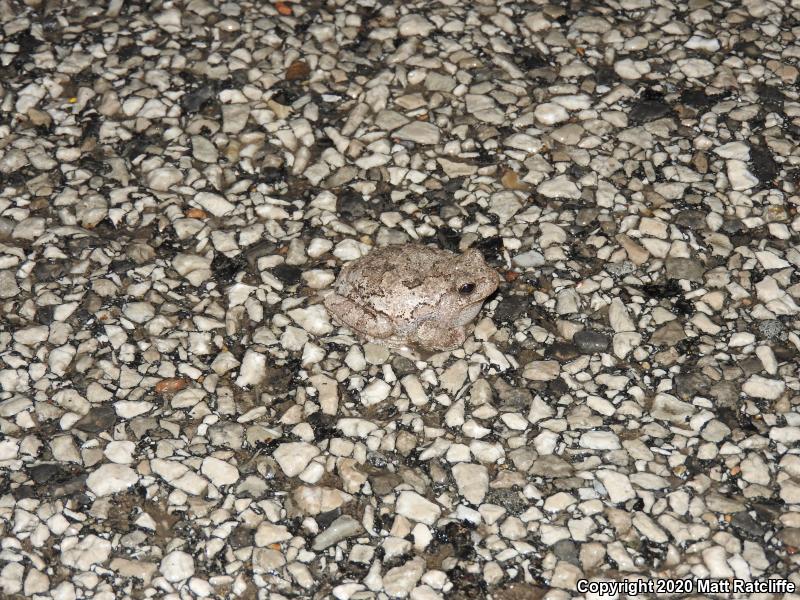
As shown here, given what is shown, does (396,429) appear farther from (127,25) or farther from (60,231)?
(127,25)

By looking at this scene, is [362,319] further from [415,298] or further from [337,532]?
[337,532]

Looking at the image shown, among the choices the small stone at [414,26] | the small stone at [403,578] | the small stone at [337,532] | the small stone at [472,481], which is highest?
the small stone at [414,26]

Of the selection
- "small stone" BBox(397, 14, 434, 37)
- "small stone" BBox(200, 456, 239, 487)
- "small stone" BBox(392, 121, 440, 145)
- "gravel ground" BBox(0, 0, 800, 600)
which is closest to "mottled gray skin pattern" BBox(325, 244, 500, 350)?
"gravel ground" BBox(0, 0, 800, 600)

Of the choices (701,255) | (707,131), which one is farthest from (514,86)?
(701,255)

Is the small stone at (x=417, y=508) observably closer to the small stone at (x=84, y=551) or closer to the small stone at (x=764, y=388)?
the small stone at (x=84, y=551)

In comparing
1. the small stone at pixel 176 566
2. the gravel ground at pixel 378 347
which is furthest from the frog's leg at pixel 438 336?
the small stone at pixel 176 566

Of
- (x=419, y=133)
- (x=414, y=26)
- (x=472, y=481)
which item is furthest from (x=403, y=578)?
(x=414, y=26)
